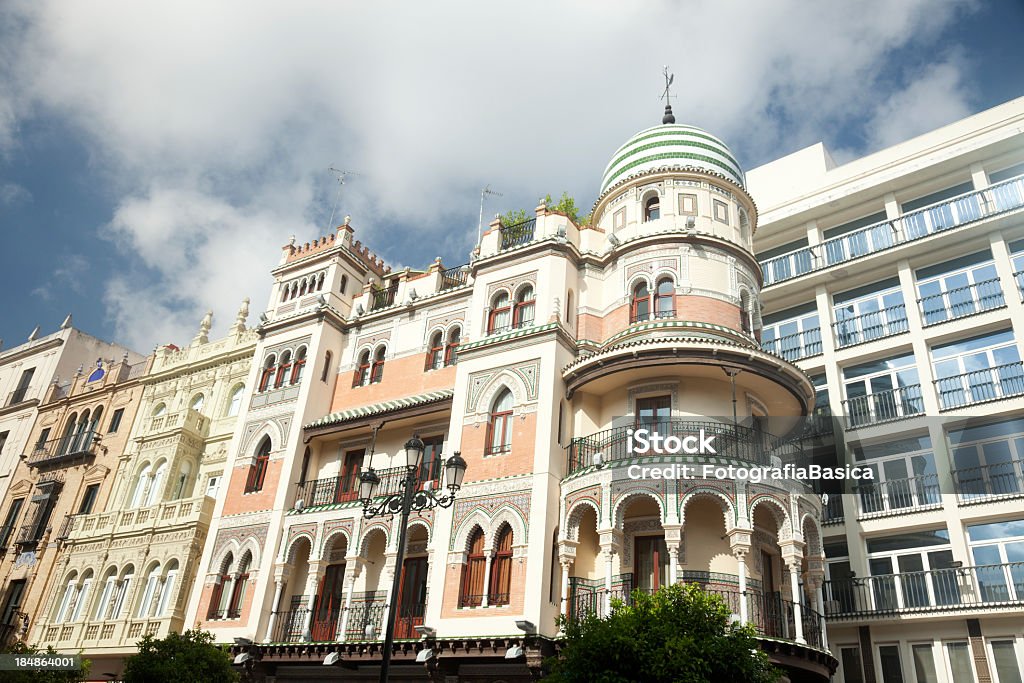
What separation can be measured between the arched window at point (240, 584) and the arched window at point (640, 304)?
13.9m

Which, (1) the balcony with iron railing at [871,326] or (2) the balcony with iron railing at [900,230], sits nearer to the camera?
A: (2) the balcony with iron railing at [900,230]

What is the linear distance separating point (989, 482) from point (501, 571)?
14.1 meters

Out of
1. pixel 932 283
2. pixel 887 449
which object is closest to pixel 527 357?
pixel 887 449

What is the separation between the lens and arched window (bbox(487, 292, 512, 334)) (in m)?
25.3

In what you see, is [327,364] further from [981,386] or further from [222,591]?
[981,386]

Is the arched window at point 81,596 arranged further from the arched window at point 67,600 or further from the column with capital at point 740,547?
the column with capital at point 740,547

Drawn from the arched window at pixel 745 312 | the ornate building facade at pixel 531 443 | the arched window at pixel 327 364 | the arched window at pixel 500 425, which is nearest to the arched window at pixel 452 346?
the ornate building facade at pixel 531 443

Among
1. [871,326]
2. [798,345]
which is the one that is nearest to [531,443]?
[798,345]

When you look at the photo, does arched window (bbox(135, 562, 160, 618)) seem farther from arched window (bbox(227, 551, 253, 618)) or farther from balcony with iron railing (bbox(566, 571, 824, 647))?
balcony with iron railing (bbox(566, 571, 824, 647))

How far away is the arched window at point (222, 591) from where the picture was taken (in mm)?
25531

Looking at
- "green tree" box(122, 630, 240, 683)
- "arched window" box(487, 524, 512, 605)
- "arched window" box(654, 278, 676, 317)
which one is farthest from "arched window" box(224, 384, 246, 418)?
"arched window" box(654, 278, 676, 317)

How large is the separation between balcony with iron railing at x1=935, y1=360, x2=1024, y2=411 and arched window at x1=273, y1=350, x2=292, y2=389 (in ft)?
69.7

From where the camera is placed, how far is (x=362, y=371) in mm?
29234

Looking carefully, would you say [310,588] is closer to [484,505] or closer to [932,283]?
[484,505]
